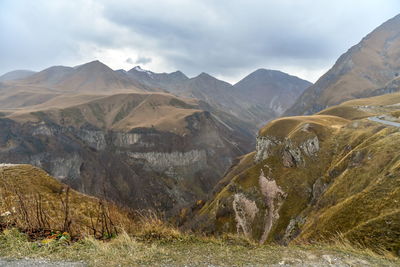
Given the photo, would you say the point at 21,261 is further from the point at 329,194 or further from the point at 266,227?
the point at 266,227

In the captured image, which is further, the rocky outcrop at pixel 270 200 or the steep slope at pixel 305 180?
the rocky outcrop at pixel 270 200

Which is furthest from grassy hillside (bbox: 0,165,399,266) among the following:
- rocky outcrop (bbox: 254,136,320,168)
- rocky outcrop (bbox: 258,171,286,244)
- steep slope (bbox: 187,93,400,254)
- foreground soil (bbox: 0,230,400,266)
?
rocky outcrop (bbox: 254,136,320,168)

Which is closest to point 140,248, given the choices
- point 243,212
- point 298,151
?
point 243,212

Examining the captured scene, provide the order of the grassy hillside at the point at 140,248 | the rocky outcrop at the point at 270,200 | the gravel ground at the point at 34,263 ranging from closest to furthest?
the gravel ground at the point at 34,263, the grassy hillside at the point at 140,248, the rocky outcrop at the point at 270,200

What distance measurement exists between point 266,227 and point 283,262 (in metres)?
76.7

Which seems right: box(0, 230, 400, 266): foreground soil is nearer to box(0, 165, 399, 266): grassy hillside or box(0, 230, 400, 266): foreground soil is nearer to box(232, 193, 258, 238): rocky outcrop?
box(0, 165, 399, 266): grassy hillside

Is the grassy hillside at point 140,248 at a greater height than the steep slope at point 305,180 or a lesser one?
greater

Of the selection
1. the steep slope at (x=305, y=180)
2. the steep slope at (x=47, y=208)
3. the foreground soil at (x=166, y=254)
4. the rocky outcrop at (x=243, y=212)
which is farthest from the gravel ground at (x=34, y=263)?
the rocky outcrop at (x=243, y=212)

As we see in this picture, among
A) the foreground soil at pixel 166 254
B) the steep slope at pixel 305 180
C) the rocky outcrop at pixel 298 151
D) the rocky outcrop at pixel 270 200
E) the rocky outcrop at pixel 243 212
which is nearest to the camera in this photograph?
the foreground soil at pixel 166 254

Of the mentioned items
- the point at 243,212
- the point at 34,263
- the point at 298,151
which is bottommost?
the point at 243,212

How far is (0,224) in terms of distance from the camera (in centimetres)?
1048

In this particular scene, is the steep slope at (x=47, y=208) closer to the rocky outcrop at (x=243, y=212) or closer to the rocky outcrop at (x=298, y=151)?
the rocky outcrop at (x=243, y=212)

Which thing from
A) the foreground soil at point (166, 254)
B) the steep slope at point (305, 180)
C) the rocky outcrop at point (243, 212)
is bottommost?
the rocky outcrop at point (243, 212)

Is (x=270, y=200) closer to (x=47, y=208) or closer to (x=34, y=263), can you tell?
(x=47, y=208)
